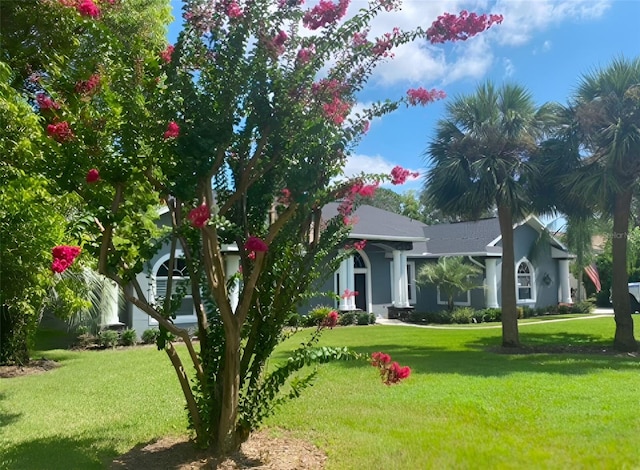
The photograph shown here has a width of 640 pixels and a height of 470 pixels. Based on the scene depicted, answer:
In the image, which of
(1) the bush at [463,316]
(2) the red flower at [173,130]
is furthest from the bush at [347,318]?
(2) the red flower at [173,130]

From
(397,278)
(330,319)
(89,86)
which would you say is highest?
(89,86)

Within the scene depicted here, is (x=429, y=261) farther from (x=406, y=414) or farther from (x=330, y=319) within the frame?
(x=330, y=319)

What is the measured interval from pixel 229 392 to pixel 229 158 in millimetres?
2207

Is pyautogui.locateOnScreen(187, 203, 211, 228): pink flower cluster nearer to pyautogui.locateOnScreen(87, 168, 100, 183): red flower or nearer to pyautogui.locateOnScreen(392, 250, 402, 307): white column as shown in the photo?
pyautogui.locateOnScreen(87, 168, 100, 183): red flower

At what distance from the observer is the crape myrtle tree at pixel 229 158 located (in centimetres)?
446

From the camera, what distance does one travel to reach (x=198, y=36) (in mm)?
4734

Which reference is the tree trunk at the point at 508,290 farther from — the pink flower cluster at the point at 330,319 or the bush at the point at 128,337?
the bush at the point at 128,337

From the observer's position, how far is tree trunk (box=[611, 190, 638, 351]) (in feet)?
41.3

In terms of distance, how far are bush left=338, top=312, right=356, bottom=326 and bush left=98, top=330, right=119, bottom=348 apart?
867 centimetres

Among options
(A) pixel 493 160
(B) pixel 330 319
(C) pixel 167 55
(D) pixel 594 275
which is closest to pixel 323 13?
(C) pixel 167 55

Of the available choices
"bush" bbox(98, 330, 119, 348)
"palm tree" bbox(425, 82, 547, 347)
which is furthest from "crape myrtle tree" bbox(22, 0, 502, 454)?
"bush" bbox(98, 330, 119, 348)

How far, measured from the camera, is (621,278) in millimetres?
13008

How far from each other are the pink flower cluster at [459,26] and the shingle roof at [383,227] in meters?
14.9

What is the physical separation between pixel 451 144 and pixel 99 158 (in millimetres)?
10681
